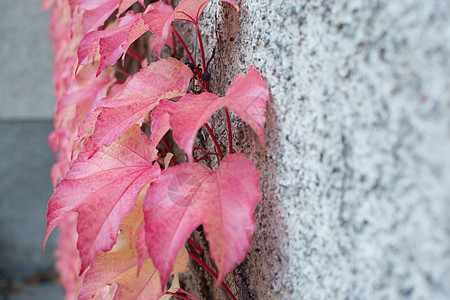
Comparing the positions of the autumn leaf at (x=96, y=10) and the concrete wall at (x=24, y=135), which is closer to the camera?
the autumn leaf at (x=96, y=10)

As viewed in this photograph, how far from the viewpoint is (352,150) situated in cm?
39

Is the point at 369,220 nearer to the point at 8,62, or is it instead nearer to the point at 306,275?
the point at 306,275

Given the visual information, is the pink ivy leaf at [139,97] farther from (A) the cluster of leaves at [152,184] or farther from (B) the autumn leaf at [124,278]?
(B) the autumn leaf at [124,278]

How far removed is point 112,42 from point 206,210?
0.37 metres

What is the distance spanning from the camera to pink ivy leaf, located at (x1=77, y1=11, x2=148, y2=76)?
618 mm

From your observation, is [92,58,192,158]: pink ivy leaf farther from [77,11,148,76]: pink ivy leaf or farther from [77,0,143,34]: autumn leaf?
[77,0,143,34]: autumn leaf

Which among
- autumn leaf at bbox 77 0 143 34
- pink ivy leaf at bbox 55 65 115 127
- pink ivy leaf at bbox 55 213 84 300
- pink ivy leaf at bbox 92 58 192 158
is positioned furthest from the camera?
pink ivy leaf at bbox 55 213 84 300

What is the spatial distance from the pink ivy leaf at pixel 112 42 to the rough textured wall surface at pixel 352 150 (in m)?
0.18

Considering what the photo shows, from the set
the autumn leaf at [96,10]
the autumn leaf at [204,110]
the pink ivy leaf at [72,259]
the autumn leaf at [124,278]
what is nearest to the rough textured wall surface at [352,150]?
the autumn leaf at [204,110]

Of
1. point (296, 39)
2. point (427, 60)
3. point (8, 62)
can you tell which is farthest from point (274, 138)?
point (8, 62)

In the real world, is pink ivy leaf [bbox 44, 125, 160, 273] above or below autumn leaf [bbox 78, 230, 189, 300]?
above

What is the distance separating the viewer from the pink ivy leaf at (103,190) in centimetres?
Result: 50

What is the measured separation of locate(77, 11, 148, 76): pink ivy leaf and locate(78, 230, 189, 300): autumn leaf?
0.32 metres

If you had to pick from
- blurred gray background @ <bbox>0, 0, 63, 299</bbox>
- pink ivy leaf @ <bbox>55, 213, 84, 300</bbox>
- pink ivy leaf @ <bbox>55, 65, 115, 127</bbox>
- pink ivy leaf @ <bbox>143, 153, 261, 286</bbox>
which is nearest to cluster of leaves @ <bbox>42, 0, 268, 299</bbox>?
pink ivy leaf @ <bbox>143, 153, 261, 286</bbox>
